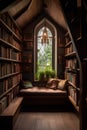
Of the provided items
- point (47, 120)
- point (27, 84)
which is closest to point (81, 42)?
point (47, 120)

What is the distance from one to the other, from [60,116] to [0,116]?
177 cm

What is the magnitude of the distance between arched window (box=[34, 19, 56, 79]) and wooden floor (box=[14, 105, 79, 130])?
203cm

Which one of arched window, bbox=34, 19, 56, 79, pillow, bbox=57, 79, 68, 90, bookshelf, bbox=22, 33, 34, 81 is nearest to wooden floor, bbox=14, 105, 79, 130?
pillow, bbox=57, 79, 68, 90

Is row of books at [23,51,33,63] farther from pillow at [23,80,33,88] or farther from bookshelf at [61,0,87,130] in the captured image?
bookshelf at [61,0,87,130]

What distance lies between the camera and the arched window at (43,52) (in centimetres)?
679

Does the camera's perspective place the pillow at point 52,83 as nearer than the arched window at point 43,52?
Yes

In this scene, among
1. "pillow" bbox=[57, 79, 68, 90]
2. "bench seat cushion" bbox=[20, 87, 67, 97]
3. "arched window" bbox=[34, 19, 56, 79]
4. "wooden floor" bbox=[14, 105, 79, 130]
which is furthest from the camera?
"arched window" bbox=[34, 19, 56, 79]

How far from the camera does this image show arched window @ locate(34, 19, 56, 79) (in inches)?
267

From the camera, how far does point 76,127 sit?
4.05 m

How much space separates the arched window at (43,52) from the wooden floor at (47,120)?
6.66 ft

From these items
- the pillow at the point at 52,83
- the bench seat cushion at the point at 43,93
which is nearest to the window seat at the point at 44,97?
the bench seat cushion at the point at 43,93

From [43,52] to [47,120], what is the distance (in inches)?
116

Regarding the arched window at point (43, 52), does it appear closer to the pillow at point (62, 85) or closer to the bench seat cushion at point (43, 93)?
the pillow at point (62, 85)

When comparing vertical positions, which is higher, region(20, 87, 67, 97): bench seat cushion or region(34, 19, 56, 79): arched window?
region(34, 19, 56, 79): arched window
